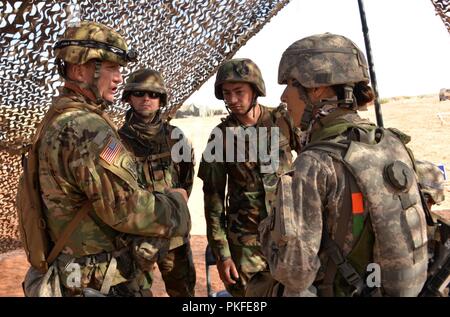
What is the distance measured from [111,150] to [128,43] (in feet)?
11.7

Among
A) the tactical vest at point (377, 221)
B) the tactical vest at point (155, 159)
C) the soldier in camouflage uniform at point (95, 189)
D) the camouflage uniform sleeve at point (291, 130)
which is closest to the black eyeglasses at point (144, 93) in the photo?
the tactical vest at point (155, 159)

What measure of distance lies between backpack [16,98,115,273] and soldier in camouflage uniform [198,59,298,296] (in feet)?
4.25

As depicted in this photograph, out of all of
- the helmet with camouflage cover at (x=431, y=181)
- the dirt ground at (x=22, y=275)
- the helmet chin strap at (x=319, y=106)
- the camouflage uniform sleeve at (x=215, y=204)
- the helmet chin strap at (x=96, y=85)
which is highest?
the helmet chin strap at (x=96, y=85)

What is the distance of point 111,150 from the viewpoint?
7.51 ft

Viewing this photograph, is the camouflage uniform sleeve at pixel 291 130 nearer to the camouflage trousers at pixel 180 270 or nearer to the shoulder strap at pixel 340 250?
the camouflage trousers at pixel 180 270

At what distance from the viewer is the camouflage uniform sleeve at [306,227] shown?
72.2 inches

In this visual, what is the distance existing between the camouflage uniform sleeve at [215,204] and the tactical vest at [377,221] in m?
1.58

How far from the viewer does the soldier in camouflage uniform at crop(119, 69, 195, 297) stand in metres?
3.73

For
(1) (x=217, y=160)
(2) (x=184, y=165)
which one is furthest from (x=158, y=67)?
(1) (x=217, y=160)

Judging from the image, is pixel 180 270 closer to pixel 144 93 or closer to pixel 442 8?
pixel 144 93

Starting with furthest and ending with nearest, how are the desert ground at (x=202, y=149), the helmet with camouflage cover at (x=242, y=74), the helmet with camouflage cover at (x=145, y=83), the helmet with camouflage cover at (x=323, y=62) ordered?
the desert ground at (x=202, y=149), the helmet with camouflage cover at (x=145, y=83), the helmet with camouflage cover at (x=242, y=74), the helmet with camouflage cover at (x=323, y=62)

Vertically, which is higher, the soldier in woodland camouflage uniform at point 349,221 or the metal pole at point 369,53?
the metal pole at point 369,53

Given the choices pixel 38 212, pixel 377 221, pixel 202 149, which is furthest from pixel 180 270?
pixel 202 149

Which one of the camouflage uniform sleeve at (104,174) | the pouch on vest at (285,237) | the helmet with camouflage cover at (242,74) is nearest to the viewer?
the pouch on vest at (285,237)
